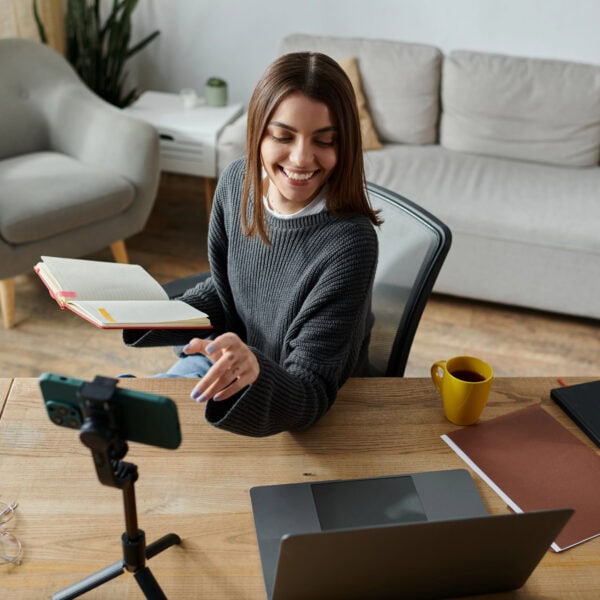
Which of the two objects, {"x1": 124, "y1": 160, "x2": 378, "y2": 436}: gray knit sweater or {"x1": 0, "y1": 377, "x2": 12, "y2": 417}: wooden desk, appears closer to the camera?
{"x1": 124, "y1": 160, "x2": 378, "y2": 436}: gray knit sweater

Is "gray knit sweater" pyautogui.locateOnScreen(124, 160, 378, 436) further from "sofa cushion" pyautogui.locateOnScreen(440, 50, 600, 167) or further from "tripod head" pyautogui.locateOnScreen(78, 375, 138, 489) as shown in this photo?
"sofa cushion" pyautogui.locateOnScreen(440, 50, 600, 167)

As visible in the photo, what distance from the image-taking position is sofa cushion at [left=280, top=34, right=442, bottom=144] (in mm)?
2891

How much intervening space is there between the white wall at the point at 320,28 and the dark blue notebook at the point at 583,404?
2156 mm

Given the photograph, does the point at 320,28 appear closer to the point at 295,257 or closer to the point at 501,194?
the point at 501,194

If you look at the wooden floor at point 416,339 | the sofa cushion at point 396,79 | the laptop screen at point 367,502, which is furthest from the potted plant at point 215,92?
the laptop screen at point 367,502

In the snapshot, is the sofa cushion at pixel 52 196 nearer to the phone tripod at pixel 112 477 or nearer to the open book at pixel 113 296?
the open book at pixel 113 296

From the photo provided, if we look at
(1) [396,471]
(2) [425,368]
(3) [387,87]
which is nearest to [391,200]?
(1) [396,471]

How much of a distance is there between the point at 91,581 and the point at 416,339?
1.81 m

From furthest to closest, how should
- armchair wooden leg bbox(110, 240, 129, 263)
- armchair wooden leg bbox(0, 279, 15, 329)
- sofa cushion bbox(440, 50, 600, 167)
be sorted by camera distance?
1. sofa cushion bbox(440, 50, 600, 167)
2. armchair wooden leg bbox(110, 240, 129, 263)
3. armchair wooden leg bbox(0, 279, 15, 329)

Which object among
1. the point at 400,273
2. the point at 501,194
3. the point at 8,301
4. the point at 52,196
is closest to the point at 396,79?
the point at 501,194

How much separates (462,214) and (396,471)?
1.64 m

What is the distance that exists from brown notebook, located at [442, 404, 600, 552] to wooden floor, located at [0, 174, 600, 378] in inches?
47.9

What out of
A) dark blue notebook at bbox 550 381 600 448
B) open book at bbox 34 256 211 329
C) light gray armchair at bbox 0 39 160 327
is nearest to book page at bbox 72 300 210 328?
open book at bbox 34 256 211 329

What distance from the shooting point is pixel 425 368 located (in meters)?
2.39
